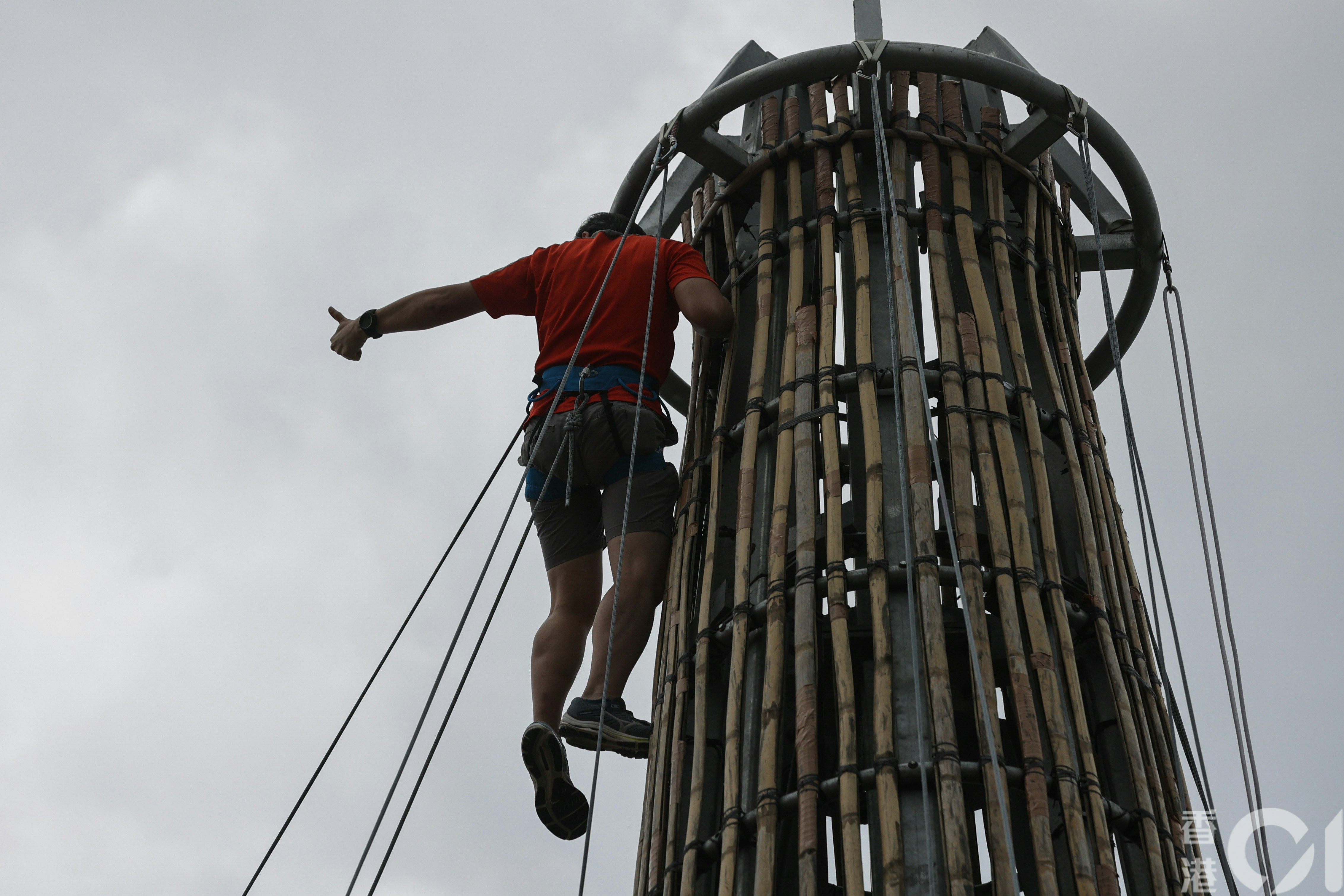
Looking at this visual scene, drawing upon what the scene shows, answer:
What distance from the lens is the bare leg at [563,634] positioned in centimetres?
491

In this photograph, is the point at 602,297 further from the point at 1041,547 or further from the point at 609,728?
the point at 1041,547

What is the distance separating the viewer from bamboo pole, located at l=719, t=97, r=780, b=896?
3.99 m

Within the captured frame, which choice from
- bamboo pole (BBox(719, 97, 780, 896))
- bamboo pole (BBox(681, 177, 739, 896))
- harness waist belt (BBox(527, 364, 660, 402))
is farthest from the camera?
harness waist belt (BBox(527, 364, 660, 402))

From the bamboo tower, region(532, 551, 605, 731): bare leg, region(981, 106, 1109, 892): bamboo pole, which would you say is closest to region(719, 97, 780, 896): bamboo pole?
the bamboo tower

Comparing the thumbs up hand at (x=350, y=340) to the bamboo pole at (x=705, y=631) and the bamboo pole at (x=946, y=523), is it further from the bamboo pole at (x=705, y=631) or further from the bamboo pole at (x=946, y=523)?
the bamboo pole at (x=946, y=523)

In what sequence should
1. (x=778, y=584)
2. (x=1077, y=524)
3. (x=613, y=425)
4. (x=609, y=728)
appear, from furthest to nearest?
(x=613, y=425) < (x=609, y=728) < (x=1077, y=524) < (x=778, y=584)

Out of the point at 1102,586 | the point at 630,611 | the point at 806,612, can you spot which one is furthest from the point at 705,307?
the point at 1102,586

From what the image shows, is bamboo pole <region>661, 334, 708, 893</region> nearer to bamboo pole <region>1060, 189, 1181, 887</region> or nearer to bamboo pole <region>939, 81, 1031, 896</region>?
bamboo pole <region>939, 81, 1031, 896</region>

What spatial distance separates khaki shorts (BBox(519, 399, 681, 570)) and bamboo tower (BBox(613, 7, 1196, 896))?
11 cm

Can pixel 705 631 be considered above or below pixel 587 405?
below

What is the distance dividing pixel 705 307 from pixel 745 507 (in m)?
0.85

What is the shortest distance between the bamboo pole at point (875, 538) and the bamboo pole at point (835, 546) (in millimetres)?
66

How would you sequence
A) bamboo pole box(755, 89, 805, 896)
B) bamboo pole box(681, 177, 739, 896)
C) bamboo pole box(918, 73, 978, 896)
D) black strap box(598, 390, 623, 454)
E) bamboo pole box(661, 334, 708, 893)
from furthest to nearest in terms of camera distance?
1. black strap box(598, 390, 623, 454)
2. bamboo pole box(661, 334, 708, 893)
3. bamboo pole box(681, 177, 739, 896)
4. bamboo pole box(755, 89, 805, 896)
5. bamboo pole box(918, 73, 978, 896)

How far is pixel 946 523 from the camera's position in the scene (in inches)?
171
